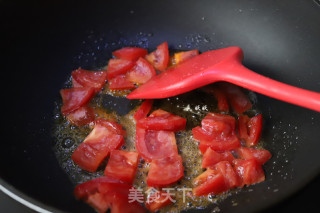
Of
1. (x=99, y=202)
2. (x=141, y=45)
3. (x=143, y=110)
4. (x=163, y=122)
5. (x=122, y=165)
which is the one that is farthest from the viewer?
(x=141, y=45)

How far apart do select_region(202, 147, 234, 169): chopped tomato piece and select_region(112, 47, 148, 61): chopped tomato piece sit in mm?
674

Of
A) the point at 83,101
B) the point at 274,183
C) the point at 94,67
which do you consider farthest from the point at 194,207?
the point at 94,67

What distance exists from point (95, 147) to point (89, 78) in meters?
0.43

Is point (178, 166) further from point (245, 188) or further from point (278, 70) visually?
point (278, 70)

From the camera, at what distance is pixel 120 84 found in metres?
1.63

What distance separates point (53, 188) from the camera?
49.8 inches

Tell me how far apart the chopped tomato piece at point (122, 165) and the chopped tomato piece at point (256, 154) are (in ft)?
1.48

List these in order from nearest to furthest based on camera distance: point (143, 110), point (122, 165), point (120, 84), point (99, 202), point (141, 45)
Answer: point (99, 202) → point (122, 165) → point (143, 110) → point (120, 84) → point (141, 45)

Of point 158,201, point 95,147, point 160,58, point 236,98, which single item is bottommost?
point 158,201

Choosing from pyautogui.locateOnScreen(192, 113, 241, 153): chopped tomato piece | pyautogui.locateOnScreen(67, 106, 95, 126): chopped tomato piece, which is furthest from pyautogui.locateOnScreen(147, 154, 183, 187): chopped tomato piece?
pyautogui.locateOnScreen(67, 106, 95, 126): chopped tomato piece

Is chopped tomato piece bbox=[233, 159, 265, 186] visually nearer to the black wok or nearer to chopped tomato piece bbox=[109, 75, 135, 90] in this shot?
the black wok

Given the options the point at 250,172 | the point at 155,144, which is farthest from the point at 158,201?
the point at 250,172

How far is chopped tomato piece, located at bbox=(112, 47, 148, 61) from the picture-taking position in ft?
5.68

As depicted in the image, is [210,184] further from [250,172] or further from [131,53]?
[131,53]
